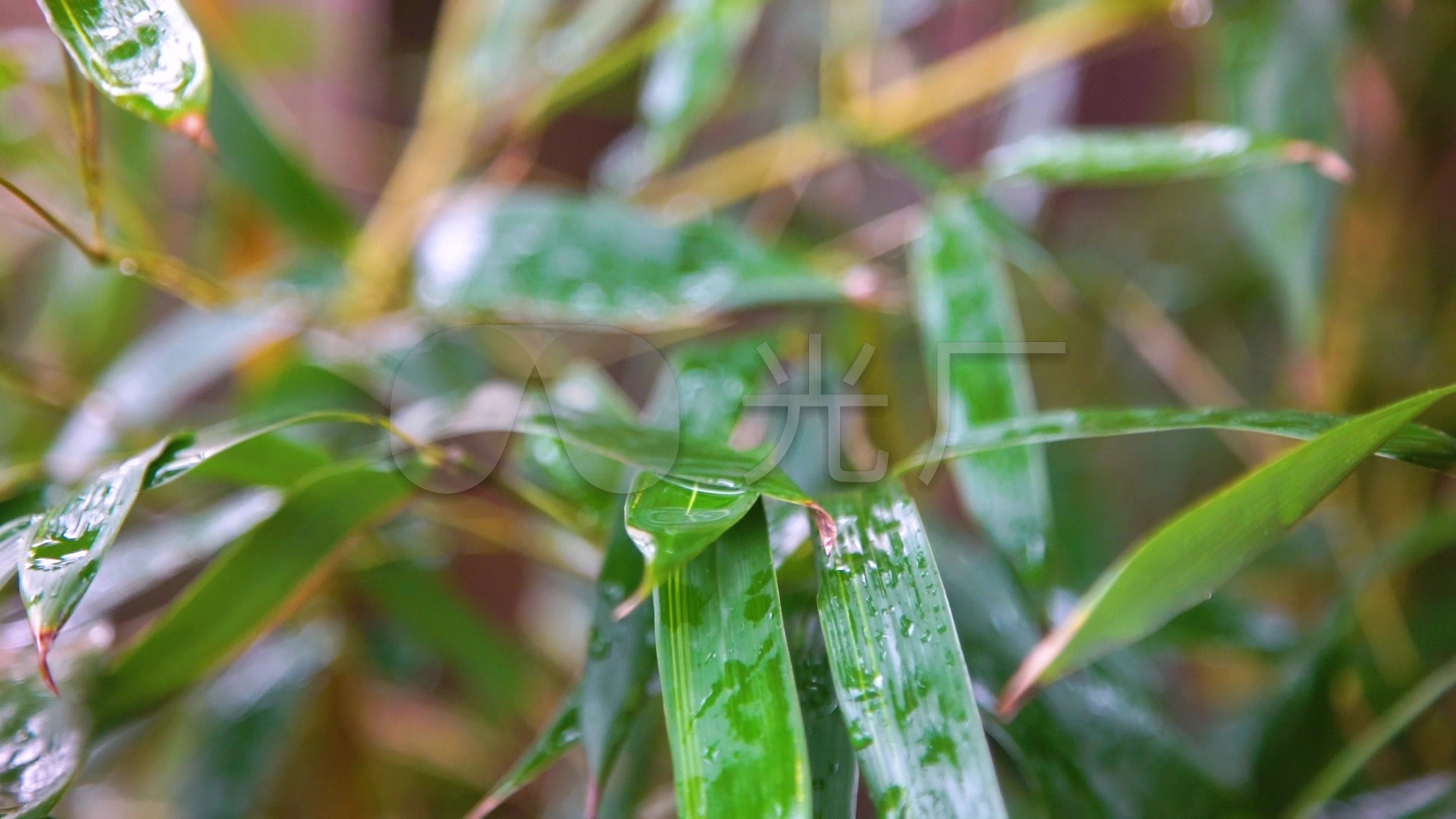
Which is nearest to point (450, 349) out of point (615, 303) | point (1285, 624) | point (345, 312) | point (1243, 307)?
point (345, 312)

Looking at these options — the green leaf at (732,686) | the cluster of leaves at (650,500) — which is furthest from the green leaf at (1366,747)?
the green leaf at (732,686)

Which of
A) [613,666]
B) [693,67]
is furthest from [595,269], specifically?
[613,666]

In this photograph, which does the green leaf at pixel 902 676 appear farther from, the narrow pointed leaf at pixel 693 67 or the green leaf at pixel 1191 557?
the narrow pointed leaf at pixel 693 67

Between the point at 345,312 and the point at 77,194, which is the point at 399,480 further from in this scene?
the point at 77,194

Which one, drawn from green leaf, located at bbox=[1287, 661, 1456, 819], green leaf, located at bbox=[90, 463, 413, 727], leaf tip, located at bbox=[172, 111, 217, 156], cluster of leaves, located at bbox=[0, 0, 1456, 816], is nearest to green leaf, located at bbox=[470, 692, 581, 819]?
cluster of leaves, located at bbox=[0, 0, 1456, 816]

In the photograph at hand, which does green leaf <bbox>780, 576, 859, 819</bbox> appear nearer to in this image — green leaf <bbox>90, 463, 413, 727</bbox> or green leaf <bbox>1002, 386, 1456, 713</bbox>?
green leaf <bbox>1002, 386, 1456, 713</bbox>
